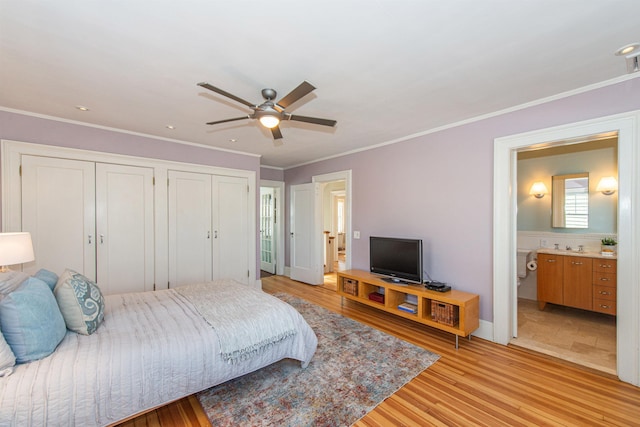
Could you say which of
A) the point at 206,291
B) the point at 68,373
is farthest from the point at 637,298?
the point at 68,373

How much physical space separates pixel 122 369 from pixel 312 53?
2355mm

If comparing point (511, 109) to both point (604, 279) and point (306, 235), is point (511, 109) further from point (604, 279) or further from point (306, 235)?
point (306, 235)

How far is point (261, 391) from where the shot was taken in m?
2.21

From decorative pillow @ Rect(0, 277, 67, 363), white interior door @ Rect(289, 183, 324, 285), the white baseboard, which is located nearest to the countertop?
the white baseboard

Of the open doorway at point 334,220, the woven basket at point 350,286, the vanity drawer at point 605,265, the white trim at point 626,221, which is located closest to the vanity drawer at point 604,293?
the vanity drawer at point 605,265

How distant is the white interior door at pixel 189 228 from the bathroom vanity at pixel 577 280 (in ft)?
16.5

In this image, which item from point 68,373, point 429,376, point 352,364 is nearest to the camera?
point 68,373

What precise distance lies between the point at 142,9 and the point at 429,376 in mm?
3316

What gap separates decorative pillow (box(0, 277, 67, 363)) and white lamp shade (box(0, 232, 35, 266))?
89cm

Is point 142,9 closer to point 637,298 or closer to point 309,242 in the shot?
point 637,298

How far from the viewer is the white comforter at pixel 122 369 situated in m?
1.42

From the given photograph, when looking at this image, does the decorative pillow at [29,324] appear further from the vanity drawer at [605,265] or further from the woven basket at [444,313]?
the vanity drawer at [605,265]

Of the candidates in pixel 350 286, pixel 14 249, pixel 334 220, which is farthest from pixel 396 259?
pixel 334 220

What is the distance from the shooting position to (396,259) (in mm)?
3748
